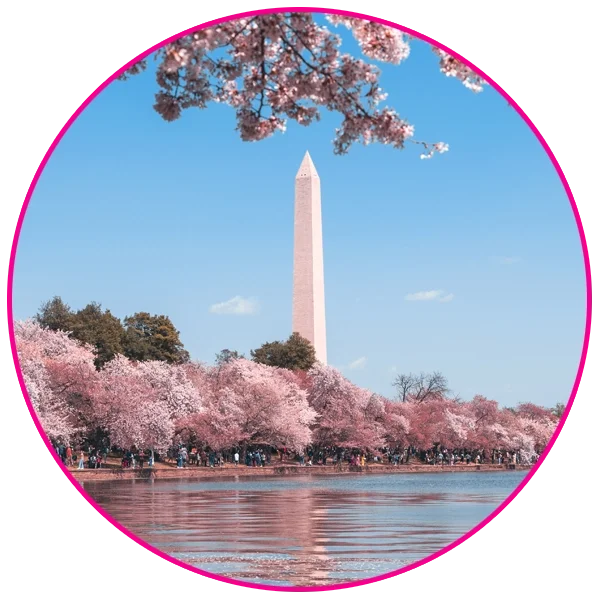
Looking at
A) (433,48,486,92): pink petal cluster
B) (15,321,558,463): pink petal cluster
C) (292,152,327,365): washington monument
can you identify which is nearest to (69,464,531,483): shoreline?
(15,321,558,463): pink petal cluster

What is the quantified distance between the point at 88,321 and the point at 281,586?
98.5 inches

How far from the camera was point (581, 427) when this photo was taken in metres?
4.59

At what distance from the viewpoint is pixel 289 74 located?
4766 millimetres

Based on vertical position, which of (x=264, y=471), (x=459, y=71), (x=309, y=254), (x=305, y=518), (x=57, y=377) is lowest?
(x=305, y=518)

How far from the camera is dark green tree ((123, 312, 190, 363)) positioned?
6.21 m

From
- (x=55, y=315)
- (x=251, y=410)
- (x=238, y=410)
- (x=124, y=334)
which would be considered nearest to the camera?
(x=55, y=315)

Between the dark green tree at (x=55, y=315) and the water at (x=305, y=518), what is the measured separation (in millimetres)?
949

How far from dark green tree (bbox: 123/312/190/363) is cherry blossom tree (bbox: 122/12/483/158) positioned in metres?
1.57

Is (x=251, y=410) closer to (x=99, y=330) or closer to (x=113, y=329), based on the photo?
(x=99, y=330)

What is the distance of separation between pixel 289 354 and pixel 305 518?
295 cm

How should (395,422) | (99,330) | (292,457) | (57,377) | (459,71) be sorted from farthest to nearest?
1. (292,457)
2. (395,422)
3. (99,330)
4. (57,377)
5. (459,71)

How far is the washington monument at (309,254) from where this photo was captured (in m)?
5.65

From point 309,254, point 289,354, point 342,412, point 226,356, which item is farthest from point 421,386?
point 289,354

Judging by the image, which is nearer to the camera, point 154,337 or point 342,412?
point 154,337
